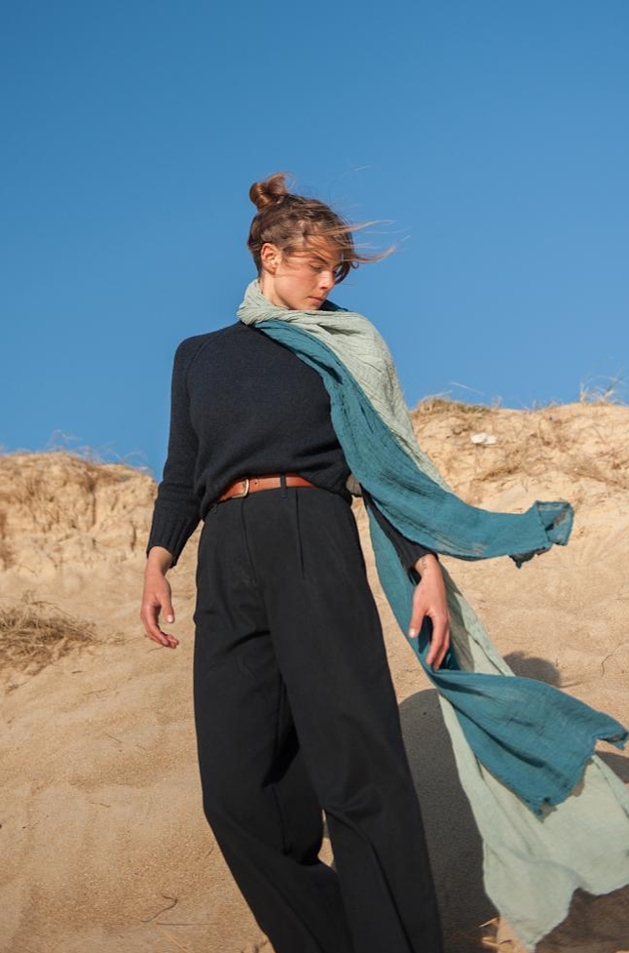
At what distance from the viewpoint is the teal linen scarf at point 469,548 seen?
2785mm

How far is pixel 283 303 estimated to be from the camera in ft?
10.2

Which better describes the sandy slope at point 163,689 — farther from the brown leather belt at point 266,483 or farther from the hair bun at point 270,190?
the hair bun at point 270,190

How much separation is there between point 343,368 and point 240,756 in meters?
1.04

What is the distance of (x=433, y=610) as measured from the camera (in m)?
2.76

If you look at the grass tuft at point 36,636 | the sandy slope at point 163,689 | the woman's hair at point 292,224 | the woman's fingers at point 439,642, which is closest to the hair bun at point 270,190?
the woman's hair at point 292,224

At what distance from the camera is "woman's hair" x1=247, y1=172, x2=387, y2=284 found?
3.04 metres

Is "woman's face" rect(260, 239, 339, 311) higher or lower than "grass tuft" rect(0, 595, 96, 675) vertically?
higher

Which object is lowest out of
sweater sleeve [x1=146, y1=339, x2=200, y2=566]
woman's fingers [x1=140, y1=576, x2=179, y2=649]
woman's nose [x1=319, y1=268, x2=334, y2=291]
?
woman's fingers [x1=140, y1=576, x2=179, y2=649]

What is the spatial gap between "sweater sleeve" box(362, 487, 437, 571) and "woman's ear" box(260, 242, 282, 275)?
27.2 inches

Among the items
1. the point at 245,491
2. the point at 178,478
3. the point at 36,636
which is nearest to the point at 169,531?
the point at 178,478

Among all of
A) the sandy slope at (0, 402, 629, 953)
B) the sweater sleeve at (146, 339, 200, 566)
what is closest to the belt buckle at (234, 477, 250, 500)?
the sweater sleeve at (146, 339, 200, 566)

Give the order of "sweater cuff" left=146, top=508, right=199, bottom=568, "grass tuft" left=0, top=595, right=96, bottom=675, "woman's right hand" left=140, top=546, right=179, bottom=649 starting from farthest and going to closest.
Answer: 1. "grass tuft" left=0, top=595, right=96, bottom=675
2. "sweater cuff" left=146, top=508, right=199, bottom=568
3. "woman's right hand" left=140, top=546, right=179, bottom=649

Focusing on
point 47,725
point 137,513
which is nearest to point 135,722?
point 47,725

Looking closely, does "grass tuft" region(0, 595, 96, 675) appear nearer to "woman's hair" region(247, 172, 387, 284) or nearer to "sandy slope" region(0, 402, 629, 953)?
"sandy slope" region(0, 402, 629, 953)
